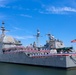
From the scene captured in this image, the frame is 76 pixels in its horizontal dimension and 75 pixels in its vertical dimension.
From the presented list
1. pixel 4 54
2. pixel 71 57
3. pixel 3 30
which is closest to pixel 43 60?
pixel 71 57

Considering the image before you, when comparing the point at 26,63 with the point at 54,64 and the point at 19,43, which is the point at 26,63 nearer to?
the point at 54,64

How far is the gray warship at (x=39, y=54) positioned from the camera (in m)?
36.2

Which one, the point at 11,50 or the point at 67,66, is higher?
the point at 11,50

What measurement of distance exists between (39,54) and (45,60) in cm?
576

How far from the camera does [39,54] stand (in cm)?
4581

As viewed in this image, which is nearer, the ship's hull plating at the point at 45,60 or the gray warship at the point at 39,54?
the ship's hull plating at the point at 45,60

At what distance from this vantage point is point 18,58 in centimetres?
5006

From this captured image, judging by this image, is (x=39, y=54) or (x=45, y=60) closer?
(x=45, y=60)

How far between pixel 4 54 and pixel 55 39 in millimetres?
15506

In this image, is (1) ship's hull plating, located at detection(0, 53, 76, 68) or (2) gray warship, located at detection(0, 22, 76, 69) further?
(2) gray warship, located at detection(0, 22, 76, 69)

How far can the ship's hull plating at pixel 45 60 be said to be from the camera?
35.5 m

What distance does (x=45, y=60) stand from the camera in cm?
4022

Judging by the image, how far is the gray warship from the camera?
3619 cm

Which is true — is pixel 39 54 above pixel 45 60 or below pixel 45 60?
above
